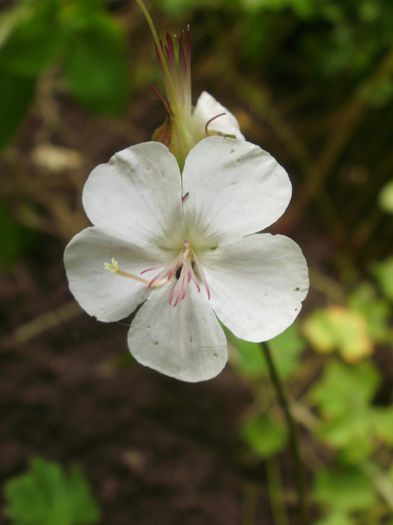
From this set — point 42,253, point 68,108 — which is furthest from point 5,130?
point 68,108

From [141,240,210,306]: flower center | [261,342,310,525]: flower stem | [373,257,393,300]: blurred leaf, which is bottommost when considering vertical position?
[373,257,393,300]: blurred leaf

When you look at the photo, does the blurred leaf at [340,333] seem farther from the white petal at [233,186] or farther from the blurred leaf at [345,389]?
the white petal at [233,186]

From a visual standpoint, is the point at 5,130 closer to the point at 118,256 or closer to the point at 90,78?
the point at 90,78

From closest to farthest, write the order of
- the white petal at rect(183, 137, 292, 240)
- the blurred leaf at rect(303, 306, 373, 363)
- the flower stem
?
1. the white petal at rect(183, 137, 292, 240)
2. the flower stem
3. the blurred leaf at rect(303, 306, 373, 363)

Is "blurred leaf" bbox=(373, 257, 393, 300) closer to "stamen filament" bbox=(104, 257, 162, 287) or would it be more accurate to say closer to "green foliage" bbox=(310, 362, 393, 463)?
"green foliage" bbox=(310, 362, 393, 463)

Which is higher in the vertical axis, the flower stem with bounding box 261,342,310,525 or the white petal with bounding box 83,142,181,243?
the white petal with bounding box 83,142,181,243

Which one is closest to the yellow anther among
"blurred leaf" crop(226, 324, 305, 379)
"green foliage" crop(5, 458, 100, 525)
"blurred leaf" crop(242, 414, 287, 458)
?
"blurred leaf" crop(226, 324, 305, 379)

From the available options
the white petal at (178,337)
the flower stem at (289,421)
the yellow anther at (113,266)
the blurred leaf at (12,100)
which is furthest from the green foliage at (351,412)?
the blurred leaf at (12,100)
